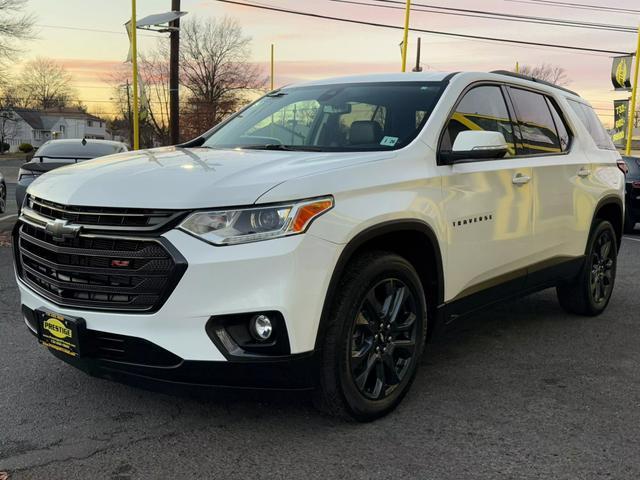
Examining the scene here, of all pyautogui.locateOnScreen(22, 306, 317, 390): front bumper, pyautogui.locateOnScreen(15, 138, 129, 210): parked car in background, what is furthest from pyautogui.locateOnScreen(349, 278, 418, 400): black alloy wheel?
pyautogui.locateOnScreen(15, 138, 129, 210): parked car in background

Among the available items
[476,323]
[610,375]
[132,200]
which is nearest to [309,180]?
[132,200]

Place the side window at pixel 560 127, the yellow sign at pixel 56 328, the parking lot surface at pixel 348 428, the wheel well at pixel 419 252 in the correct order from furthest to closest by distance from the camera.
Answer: the side window at pixel 560 127, the wheel well at pixel 419 252, the yellow sign at pixel 56 328, the parking lot surface at pixel 348 428

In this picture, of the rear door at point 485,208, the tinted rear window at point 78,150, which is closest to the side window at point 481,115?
the rear door at point 485,208

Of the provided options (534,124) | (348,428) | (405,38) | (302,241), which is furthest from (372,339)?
(405,38)

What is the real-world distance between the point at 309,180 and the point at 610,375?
99.7 inches

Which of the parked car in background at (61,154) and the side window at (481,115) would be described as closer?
the side window at (481,115)

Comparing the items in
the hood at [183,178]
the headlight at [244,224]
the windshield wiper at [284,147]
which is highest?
the windshield wiper at [284,147]

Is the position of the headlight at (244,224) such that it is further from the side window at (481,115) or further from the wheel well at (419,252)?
the side window at (481,115)

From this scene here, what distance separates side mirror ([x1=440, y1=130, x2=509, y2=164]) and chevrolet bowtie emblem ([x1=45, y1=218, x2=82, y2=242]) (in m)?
1.98

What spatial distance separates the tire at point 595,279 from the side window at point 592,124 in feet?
2.37

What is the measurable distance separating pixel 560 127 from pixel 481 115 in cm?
126

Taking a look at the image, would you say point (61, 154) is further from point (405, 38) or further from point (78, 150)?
point (405, 38)

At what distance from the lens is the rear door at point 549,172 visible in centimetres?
453

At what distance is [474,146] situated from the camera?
3.62 meters
